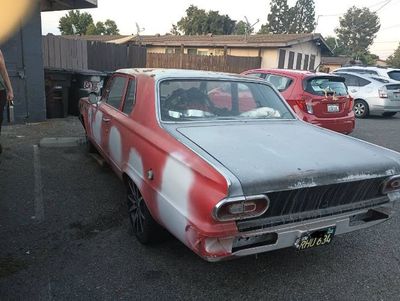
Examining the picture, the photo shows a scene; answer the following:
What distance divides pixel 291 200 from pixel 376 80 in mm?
11952

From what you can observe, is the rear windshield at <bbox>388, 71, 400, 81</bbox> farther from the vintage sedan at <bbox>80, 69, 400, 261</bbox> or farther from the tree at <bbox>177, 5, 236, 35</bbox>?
the tree at <bbox>177, 5, 236, 35</bbox>

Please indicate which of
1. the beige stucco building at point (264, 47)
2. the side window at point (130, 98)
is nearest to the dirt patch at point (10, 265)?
the side window at point (130, 98)

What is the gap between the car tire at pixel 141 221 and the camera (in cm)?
345

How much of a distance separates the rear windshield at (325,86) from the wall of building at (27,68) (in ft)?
18.5

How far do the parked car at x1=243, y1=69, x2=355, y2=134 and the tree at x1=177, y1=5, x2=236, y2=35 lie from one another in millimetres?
53445

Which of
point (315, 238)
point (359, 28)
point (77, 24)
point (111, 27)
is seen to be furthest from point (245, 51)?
point (359, 28)

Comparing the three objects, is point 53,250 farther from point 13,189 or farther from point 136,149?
point 13,189

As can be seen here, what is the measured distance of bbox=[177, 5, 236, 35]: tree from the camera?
59844mm

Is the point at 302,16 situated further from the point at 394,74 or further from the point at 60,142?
the point at 60,142

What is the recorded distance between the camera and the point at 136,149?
359 centimetres

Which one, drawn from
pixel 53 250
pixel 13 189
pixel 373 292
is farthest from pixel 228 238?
pixel 13 189

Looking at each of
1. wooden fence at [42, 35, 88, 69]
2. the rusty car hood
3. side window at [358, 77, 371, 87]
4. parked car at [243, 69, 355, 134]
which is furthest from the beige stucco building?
the rusty car hood

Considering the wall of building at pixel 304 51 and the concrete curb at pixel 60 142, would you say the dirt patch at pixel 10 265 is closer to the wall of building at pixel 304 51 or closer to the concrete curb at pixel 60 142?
the concrete curb at pixel 60 142

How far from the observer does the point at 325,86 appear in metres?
8.04
